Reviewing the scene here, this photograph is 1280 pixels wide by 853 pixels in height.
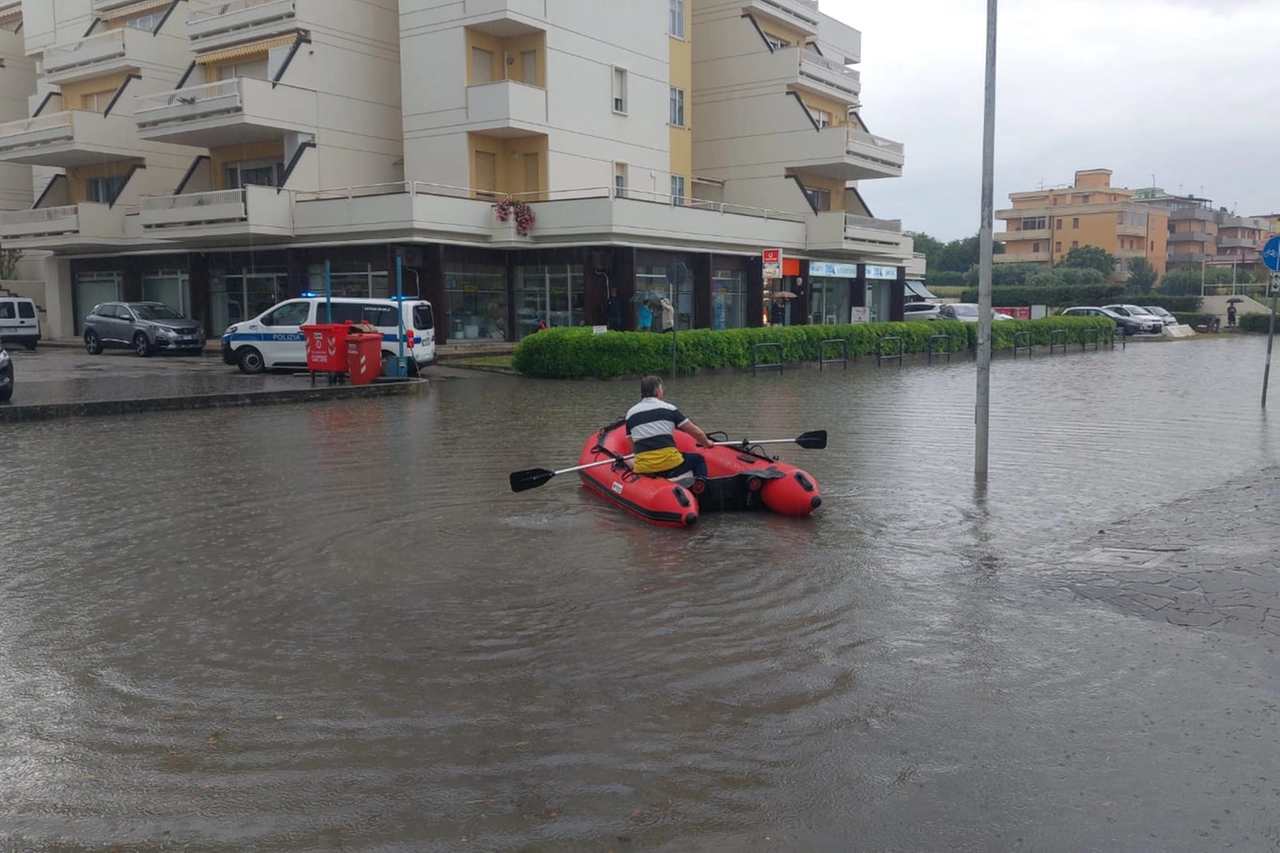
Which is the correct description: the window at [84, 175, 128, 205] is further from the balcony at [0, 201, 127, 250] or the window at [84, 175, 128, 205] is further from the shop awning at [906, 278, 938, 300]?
the shop awning at [906, 278, 938, 300]

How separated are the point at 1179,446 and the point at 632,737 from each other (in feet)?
40.3

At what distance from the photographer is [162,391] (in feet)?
69.0

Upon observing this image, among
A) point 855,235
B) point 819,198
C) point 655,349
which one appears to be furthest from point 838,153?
point 655,349

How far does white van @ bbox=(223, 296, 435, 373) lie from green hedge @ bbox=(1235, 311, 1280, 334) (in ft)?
172

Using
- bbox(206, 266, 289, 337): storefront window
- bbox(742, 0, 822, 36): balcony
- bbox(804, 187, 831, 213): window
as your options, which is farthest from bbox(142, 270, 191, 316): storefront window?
bbox(742, 0, 822, 36): balcony

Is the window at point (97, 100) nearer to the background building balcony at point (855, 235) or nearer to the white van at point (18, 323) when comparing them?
the white van at point (18, 323)

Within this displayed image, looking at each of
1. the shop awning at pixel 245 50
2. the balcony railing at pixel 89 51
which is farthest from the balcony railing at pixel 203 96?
the balcony railing at pixel 89 51

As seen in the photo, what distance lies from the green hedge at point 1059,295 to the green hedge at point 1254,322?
25.4 ft

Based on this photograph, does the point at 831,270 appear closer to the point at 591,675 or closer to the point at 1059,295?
the point at 1059,295

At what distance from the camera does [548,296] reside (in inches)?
1420

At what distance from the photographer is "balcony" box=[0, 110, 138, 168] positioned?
39188 mm

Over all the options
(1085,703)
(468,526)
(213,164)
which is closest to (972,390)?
(468,526)

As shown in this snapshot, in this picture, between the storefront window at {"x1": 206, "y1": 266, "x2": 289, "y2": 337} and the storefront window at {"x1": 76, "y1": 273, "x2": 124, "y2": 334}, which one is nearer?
the storefront window at {"x1": 206, "y1": 266, "x2": 289, "y2": 337}

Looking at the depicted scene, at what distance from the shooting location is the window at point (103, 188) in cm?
4175
